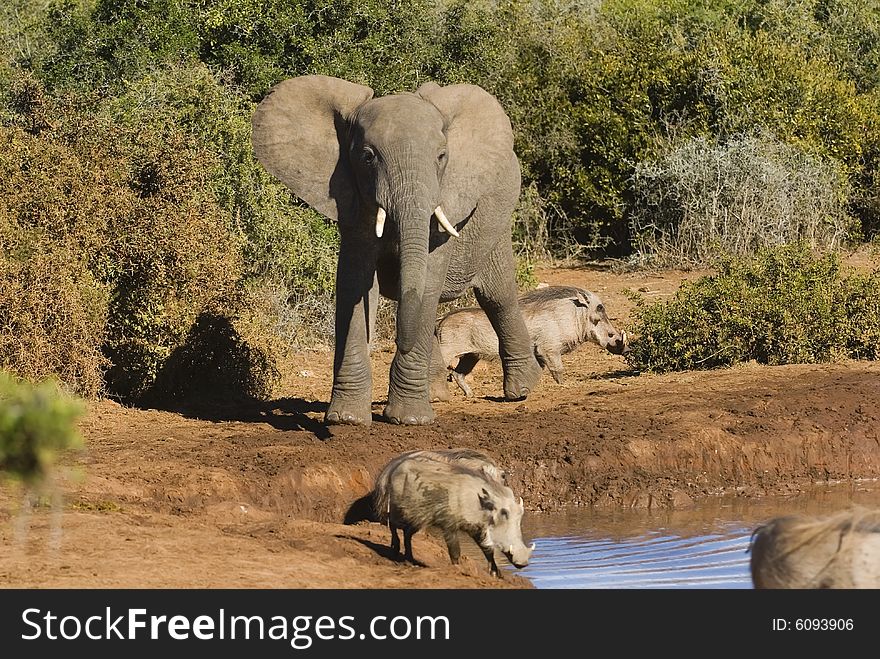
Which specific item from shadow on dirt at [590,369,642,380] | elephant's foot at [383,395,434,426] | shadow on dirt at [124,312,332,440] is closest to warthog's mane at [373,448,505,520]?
Result: elephant's foot at [383,395,434,426]

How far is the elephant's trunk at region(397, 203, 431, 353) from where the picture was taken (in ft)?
34.0

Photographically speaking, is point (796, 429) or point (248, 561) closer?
point (248, 561)

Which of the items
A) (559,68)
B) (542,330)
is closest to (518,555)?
(542,330)

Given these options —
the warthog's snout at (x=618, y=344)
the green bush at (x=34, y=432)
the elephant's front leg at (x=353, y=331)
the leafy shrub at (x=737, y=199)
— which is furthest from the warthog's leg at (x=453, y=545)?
the leafy shrub at (x=737, y=199)

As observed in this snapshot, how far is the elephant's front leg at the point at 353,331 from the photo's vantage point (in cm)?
1120

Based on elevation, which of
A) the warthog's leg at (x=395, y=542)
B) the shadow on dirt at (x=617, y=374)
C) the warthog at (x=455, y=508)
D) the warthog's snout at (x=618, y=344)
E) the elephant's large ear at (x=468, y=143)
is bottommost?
the warthog's leg at (x=395, y=542)

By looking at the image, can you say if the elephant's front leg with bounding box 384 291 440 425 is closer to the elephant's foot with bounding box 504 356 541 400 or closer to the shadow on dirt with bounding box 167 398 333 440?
the shadow on dirt with bounding box 167 398 333 440

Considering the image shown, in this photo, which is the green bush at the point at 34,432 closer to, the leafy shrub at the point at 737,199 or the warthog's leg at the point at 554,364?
the warthog's leg at the point at 554,364

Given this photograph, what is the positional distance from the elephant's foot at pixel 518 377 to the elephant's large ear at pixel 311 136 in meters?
2.87

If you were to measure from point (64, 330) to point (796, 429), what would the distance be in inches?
241

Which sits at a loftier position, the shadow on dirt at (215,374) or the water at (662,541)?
the shadow on dirt at (215,374)
